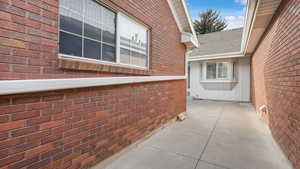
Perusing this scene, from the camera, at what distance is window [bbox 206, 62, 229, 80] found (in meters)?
9.53

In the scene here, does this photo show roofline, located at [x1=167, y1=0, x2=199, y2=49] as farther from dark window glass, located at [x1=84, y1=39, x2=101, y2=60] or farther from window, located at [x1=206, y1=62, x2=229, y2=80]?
window, located at [x1=206, y1=62, x2=229, y2=80]

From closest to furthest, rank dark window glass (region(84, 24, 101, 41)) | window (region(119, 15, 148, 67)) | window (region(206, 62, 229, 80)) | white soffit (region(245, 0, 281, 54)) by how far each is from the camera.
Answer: dark window glass (region(84, 24, 101, 41))
window (region(119, 15, 148, 67))
white soffit (region(245, 0, 281, 54))
window (region(206, 62, 229, 80))

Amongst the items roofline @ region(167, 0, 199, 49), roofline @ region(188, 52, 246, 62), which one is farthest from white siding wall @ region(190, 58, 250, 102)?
roofline @ region(167, 0, 199, 49)

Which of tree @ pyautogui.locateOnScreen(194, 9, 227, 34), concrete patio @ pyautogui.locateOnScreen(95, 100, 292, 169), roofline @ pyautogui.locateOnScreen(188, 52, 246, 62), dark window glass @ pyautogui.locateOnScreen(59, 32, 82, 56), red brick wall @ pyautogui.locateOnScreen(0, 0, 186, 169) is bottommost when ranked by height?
concrete patio @ pyautogui.locateOnScreen(95, 100, 292, 169)

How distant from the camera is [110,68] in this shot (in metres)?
2.35

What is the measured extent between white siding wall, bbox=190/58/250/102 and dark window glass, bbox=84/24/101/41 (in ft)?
29.9

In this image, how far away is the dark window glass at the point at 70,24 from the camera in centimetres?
188

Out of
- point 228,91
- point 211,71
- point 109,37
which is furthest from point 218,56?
point 109,37

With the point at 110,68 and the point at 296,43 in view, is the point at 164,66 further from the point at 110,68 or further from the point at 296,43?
the point at 296,43

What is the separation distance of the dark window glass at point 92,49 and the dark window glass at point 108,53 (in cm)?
11

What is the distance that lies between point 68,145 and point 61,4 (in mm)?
1874

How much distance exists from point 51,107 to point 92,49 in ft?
3.55

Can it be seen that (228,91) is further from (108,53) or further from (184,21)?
(108,53)

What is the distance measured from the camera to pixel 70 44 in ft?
6.46
